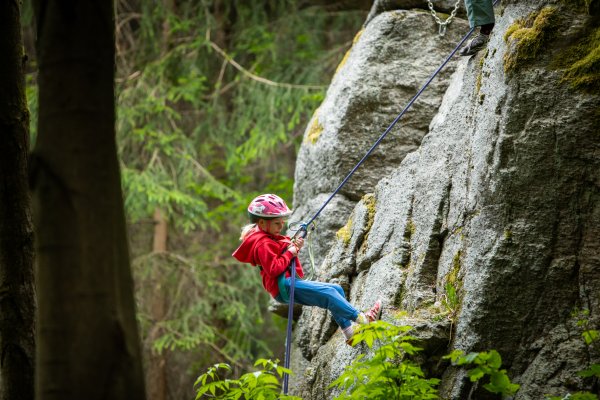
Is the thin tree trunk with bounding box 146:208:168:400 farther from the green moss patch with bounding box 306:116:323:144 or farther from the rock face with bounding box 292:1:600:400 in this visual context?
the rock face with bounding box 292:1:600:400

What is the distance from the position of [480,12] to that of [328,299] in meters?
2.67

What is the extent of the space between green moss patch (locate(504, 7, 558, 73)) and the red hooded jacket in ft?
7.56

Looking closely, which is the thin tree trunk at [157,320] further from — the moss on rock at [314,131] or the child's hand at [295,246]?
the child's hand at [295,246]

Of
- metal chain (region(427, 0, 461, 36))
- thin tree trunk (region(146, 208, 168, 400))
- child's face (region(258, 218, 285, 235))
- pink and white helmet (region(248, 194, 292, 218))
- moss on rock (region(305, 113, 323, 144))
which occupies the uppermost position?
metal chain (region(427, 0, 461, 36))

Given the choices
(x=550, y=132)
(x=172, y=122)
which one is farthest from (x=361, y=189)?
(x=172, y=122)

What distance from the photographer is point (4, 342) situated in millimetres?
4703

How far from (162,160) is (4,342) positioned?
34.2 feet

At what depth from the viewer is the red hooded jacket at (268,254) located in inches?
231

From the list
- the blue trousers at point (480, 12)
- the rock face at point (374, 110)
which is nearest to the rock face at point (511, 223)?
the blue trousers at point (480, 12)

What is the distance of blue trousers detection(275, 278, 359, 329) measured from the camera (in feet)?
18.8

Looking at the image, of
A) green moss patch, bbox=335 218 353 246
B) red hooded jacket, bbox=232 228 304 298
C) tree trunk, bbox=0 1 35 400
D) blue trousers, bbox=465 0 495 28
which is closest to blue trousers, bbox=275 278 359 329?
red hooded jacket, bbox=232 228 304 298

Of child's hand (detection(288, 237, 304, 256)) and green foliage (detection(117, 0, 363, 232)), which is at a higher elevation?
green foliage (detection(117, 0, 363, 232))

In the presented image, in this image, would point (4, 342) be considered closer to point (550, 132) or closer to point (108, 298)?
point (108, 298)

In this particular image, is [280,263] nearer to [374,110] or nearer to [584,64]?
[374,110]
